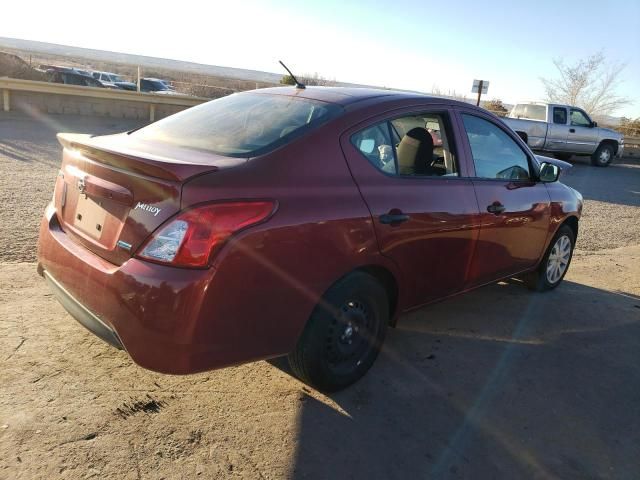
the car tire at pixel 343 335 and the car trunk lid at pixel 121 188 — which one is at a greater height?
the car trunk lid at pixel 121 188

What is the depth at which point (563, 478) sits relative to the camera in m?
2.71

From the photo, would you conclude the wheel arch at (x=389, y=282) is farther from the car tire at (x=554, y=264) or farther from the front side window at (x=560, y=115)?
the front side window at (x=560, y=115)

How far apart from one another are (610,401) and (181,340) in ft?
9.02

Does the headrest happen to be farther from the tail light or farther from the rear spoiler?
the tail light

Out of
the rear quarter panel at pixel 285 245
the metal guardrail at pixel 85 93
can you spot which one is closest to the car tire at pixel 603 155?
the metal guardrail at pixel 85 93

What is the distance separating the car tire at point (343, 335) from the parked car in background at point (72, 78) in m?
25.7

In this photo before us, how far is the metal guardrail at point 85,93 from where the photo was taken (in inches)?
598

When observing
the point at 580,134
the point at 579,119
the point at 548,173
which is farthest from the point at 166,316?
the point at 579,119

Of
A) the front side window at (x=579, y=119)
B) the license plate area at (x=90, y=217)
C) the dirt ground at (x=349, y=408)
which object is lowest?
the dirt ground at (x=349, y=408)

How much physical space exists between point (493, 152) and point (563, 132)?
53.3ft

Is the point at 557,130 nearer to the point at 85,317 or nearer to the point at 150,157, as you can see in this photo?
the point at 150,157

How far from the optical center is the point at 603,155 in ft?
65.2

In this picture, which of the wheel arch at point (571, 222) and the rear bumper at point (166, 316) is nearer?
the rear bumper at point (166, 316)

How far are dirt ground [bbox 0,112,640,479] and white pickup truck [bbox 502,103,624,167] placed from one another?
14.8 meters
